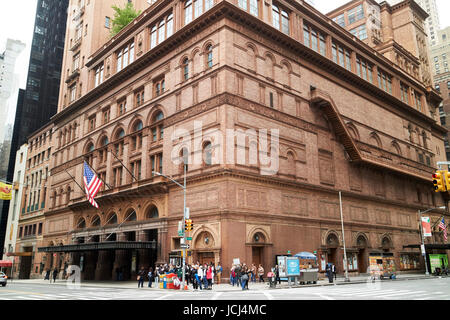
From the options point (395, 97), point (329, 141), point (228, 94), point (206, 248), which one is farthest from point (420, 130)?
point (206, 248)

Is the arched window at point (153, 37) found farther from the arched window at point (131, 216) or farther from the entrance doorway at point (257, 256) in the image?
the entrance doorway at point (257, 256)

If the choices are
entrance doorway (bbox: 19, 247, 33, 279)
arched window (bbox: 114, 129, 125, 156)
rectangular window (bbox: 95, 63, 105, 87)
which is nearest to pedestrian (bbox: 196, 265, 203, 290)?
arched window (bbox: 114, 129, 125, 156)

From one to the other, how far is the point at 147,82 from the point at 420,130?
45915 millimetres

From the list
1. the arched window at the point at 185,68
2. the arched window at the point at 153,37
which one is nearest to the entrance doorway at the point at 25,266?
the arched window at the point at 153,37

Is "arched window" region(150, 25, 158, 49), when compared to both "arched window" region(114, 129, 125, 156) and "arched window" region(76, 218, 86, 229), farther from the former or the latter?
"arched window" region(76, 218, 86, 229)

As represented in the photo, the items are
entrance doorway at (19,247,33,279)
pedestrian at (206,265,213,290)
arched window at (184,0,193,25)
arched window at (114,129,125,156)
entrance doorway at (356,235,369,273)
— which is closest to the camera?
pedestrian at (206,265,213,290)

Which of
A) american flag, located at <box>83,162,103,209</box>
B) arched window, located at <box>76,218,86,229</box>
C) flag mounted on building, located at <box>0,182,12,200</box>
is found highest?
flag mounted on building, located at <box>0,182,12,200</box>

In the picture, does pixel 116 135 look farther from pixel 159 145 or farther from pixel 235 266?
pixel 235 266

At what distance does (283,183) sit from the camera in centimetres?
3606

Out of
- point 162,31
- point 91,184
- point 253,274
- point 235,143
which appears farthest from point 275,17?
point 253,274

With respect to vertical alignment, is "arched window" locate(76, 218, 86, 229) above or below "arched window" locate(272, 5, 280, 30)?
below

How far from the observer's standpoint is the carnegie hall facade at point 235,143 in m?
34.1

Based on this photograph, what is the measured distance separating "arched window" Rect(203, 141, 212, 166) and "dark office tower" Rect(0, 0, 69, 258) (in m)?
71.2

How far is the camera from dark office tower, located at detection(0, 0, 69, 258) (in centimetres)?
9450
